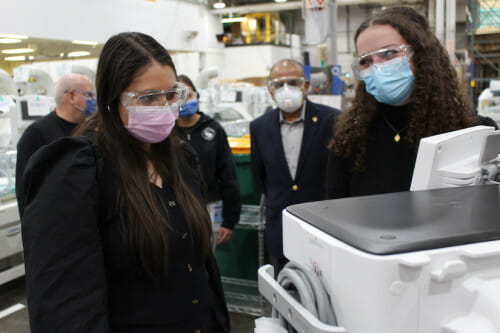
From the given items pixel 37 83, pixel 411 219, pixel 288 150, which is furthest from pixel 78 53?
pixel 411 219

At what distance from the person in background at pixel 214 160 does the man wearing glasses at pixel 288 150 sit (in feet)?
0.65

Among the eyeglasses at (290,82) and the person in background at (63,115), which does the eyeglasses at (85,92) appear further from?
the eyeglasses at (290,82)

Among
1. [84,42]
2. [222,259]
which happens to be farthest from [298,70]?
[84,42]

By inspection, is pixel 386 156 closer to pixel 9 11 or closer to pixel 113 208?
pixel 113 208

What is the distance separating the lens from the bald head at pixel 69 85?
3.24 meters

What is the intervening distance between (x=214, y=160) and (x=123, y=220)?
6.12ft

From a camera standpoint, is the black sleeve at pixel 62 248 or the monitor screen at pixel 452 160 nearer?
the monitor screen at pixel 452 160

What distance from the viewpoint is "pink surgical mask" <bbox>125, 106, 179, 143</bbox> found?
1.29m

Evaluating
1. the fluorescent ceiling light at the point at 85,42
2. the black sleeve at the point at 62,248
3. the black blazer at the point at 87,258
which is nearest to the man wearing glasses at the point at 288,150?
the black blazer at the point at 87,258

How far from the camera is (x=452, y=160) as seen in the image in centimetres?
90

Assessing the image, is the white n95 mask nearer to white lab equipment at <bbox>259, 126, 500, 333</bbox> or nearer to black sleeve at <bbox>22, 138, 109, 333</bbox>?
black sleeve at <bbox>22, 138, 109, 333</bbox>

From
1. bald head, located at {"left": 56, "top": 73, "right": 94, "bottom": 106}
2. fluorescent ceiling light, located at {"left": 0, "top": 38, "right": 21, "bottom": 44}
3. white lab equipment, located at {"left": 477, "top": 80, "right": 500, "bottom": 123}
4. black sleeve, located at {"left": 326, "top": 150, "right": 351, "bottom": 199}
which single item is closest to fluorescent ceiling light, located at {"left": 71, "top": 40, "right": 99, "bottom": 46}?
fluorescent ceiling light, located at {"left": 0, "top": 38, "right": 21, "bottom": 44}

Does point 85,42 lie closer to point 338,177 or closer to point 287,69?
point 287,69

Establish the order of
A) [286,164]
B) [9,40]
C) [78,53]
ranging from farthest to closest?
[78,53]
[9,40]
[286,164]
